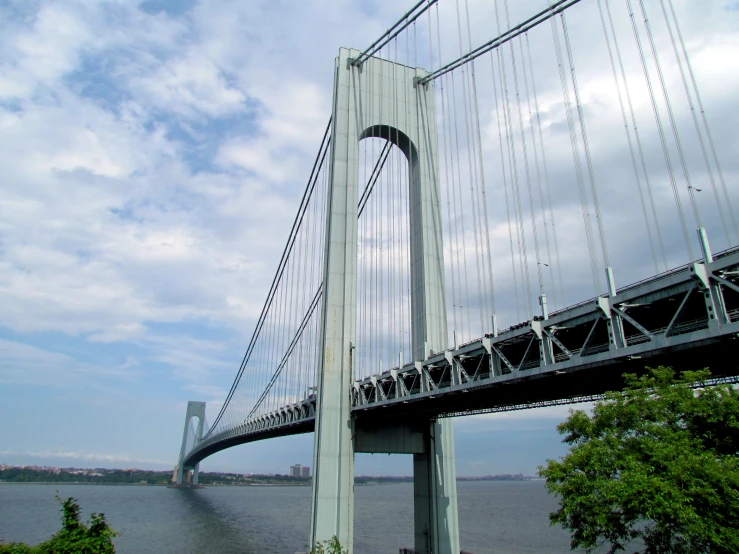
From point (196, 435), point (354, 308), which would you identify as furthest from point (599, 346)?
point (196, 435)

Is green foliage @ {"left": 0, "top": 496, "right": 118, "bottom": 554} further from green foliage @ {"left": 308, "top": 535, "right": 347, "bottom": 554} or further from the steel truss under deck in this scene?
the steel truss under deck

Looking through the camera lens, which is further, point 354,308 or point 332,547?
point 354,308

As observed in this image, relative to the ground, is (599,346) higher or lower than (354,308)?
lower

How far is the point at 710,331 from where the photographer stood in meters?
9.10

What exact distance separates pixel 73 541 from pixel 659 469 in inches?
488

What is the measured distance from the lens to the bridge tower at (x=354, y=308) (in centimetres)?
2161

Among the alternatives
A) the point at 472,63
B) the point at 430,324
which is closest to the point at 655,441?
the point at 430,324

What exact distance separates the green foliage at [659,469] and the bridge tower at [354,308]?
8.36m

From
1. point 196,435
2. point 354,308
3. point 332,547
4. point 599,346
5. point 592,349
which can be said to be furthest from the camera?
point 196,435

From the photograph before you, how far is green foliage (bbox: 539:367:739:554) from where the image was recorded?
9.69 meters

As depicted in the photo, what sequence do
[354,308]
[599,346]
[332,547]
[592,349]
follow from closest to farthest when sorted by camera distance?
[599,346] → [592,349] → [332,547] → [354,308]

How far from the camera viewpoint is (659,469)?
10484mm

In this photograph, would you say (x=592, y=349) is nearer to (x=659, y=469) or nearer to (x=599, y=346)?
(x=599, y=346)

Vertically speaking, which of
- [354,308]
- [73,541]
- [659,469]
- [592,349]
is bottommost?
[73,541]
